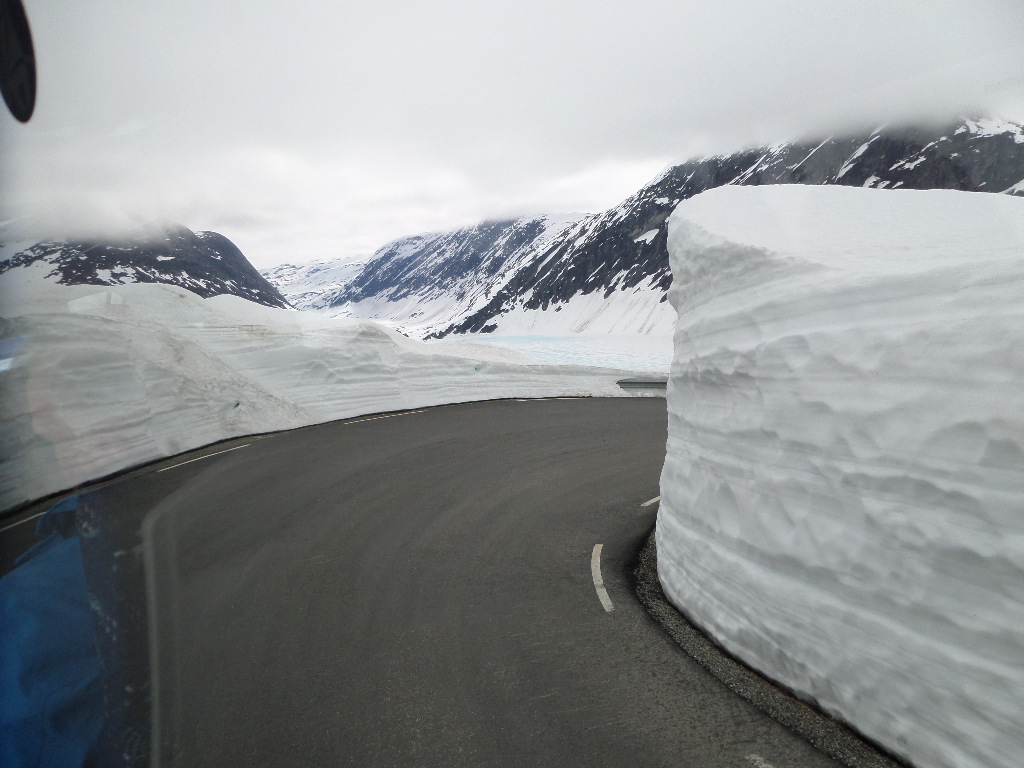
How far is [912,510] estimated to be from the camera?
3314mm

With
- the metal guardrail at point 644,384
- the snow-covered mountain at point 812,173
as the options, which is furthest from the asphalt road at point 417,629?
the snow-covered mountain at point 812,173

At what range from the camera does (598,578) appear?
6352 mm

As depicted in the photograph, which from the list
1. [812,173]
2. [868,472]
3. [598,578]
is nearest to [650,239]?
[812,173]

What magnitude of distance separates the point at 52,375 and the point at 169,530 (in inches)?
146

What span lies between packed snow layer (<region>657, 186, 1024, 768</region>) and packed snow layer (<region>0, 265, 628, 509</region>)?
518cm

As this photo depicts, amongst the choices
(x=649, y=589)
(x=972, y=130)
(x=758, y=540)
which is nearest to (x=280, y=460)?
(x=649, y=589)

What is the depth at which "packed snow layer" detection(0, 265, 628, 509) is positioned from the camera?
5644mm

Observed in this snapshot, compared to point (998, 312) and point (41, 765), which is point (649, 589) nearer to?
point (998, 312)

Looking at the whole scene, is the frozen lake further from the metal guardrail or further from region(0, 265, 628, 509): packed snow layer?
region(0, 265, 628, 509): packed snow layer

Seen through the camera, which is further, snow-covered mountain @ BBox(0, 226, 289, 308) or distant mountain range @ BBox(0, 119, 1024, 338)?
distant mountain range @ BBox(0, 119, 1024, 338)

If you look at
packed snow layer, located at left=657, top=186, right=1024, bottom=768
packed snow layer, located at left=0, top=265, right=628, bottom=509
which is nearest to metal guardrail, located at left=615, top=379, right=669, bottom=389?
packed snow layer, located at left=0, top=265, right=628, bottom=509

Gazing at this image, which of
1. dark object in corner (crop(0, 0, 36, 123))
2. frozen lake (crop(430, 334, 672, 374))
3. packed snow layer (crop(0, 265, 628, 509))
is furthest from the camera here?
frozen lake (crop(430, 334, 672, 374))

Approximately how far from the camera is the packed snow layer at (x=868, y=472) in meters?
2.97

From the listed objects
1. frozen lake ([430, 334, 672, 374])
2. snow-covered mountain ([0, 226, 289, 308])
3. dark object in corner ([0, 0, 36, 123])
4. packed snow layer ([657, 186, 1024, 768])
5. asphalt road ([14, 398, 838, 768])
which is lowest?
frozen lake ([430, 334, 672, 374])
